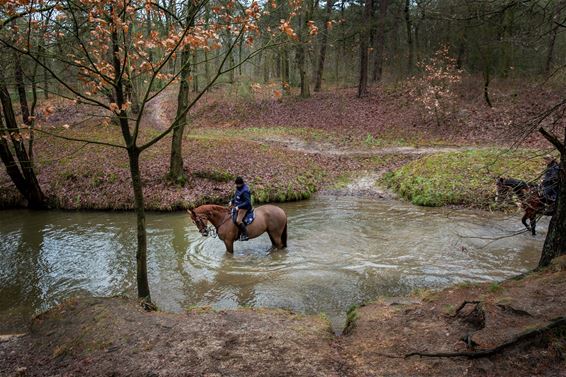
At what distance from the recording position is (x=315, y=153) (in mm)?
24766

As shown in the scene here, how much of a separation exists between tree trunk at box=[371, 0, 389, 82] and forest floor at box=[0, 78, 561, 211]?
115 inches

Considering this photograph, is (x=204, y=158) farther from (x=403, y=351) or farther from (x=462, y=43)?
(x=462, y=43)

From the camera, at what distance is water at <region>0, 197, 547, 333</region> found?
937 cm

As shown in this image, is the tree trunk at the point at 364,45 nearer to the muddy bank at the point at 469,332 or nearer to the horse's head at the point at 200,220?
the horse's head at the point at 200,220

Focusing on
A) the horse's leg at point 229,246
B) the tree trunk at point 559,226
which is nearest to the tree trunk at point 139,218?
the horse's leg at point 229,246

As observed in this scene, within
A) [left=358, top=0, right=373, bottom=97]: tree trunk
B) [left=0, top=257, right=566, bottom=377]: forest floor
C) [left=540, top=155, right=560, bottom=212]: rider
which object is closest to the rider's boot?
[left=0, top=257, right=566, bottom=377]: forest floor

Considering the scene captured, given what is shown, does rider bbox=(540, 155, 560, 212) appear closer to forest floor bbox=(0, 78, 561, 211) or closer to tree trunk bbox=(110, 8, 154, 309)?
forest floor bbox=(0, 78, 561, 211)

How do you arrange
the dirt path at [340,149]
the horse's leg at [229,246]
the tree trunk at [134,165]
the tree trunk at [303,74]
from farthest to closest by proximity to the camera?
the tree trunk at [303,74]
the dirt path at [340,149]
the horse's leg at [229,246]
the tree trunk at [134,165]

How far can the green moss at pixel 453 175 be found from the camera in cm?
1603

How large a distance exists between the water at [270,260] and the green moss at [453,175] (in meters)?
1.12

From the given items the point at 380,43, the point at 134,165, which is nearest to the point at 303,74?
the point at 380,43

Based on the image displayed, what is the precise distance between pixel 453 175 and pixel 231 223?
10.6 metres

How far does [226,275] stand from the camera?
1047 cm

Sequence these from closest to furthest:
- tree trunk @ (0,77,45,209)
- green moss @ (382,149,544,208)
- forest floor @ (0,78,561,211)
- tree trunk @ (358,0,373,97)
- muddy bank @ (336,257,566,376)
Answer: muddy bank @ (336,257,566,376) < tree trunk @ (0,77,45,209) < green moss @ (382,149,544,208) < forest floor @ (0,78,561,211) < tree trunk @ (358,0,373,97)
